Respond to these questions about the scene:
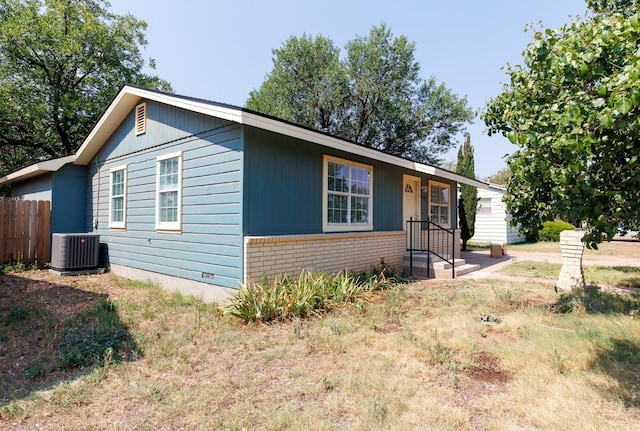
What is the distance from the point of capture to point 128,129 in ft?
29.0

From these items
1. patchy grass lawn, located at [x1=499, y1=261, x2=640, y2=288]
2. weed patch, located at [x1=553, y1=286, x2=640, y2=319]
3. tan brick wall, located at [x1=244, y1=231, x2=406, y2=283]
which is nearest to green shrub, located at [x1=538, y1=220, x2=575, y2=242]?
patchy grass lawn, located at [x1=499, y1=261, x2=640, y2=288]

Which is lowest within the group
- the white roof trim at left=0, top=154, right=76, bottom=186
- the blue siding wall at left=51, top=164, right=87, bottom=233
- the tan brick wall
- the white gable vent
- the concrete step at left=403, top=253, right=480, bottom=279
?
the concrete step at left=403, top=253, right=480, bottom=279

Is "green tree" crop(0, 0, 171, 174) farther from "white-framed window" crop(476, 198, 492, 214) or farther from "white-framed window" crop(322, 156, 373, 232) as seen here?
"white-framed window" crop(476, 198, 492, 214)

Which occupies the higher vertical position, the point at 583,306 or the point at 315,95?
the point at 315,95

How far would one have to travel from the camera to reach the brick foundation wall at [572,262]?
23.3ft

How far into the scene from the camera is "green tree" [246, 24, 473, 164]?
802 inches

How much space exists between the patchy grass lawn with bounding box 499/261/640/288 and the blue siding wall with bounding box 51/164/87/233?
1271cm

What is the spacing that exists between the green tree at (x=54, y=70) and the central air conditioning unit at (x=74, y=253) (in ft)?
33.4

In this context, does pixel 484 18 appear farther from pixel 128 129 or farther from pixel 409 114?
pixel 409 114

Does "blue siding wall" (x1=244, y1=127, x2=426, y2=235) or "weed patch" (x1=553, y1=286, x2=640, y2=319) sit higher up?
"blue siding wall" (x1=244, y1=127, x2=426, y2=235)

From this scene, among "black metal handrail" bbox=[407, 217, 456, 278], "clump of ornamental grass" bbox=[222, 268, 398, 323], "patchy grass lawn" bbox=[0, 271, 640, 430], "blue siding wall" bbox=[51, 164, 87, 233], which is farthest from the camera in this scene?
"black metal handrail" bbox=[407, 217, 456, 278]

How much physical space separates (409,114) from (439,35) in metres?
9.16

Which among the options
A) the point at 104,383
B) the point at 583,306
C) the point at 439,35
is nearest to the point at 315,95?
the point at 439,35

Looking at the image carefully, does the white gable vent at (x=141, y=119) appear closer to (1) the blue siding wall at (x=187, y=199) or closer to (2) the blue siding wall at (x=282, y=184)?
(1) the blue siding wall at (x=187, y=199)
